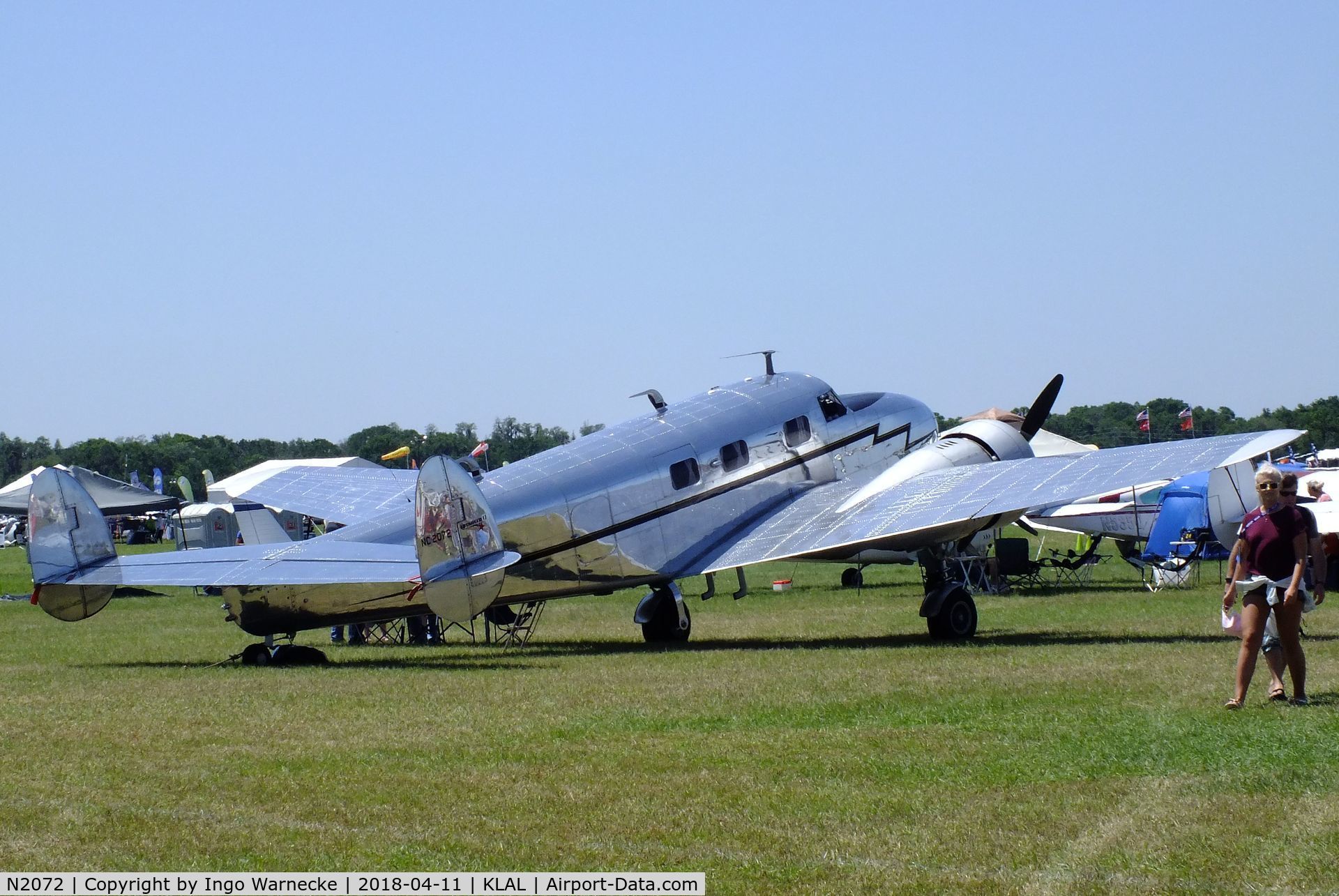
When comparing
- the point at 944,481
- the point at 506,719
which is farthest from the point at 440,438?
the point at 506,719

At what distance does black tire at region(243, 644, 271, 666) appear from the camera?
1647cm

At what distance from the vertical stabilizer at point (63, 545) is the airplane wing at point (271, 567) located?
0.09m

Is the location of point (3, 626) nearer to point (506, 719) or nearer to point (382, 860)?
point (506, 719)

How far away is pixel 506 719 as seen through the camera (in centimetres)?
1116

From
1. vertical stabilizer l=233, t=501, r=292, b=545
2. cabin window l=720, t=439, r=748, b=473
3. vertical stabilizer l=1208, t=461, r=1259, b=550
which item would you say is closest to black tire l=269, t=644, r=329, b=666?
cabin window l=720, t=439, r=748, b=473

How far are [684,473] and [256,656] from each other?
5.55 meters

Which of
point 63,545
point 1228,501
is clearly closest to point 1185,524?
point 1228,501

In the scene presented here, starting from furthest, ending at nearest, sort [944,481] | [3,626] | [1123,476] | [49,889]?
[3,626] < [944,481] < [1123,476] < [49,889]

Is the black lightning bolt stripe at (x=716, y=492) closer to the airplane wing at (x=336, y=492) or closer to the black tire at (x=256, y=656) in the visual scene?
the black tire at (x=256, y=656)

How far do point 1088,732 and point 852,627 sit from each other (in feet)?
35.7

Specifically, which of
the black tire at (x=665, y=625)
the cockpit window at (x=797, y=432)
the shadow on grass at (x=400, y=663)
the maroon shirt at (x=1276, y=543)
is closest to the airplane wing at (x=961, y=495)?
the cockpit window at (x=797, y=432)

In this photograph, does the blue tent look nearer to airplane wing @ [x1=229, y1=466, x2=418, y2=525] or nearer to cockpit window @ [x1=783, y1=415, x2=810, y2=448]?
cockpit window @ [x1=783, y1=415, x2=810, y2=448]

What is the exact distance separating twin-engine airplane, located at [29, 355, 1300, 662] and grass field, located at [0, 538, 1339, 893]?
1.02m

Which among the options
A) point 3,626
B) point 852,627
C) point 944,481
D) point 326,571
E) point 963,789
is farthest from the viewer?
point 3,626
